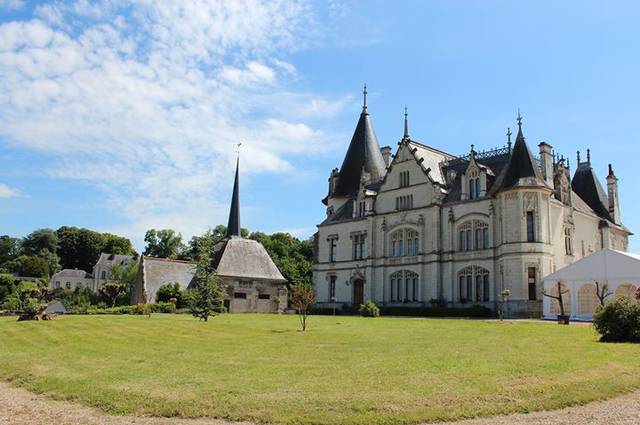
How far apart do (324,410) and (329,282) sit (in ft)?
161

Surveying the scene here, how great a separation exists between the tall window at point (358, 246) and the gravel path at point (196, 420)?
4476cm

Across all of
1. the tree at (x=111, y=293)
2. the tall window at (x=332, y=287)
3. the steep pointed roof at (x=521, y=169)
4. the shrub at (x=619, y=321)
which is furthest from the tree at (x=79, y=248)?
the shrub at (x=619, y=321)

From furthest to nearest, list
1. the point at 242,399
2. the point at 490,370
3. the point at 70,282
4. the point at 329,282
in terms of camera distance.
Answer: the point at 70,282 < the point at 329,282 < the point at 490,370 < the point at 242,399

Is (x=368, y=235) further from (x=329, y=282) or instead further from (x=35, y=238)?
(x=35, y=238)

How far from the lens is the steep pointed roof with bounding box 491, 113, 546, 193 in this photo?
41.2 metres

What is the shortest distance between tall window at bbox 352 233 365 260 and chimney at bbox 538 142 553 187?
712 inches

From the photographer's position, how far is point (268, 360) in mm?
14219

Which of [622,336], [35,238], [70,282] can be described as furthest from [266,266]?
[35,238]

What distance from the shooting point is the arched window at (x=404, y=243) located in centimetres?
4972

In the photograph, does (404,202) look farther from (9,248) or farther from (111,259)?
(9,248)

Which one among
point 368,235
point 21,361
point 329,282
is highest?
point 368,235

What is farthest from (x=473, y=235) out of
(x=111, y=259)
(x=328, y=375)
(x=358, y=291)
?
(x=111, y=259)

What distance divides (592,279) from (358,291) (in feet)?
80.7

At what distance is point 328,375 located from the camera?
11.9 m
